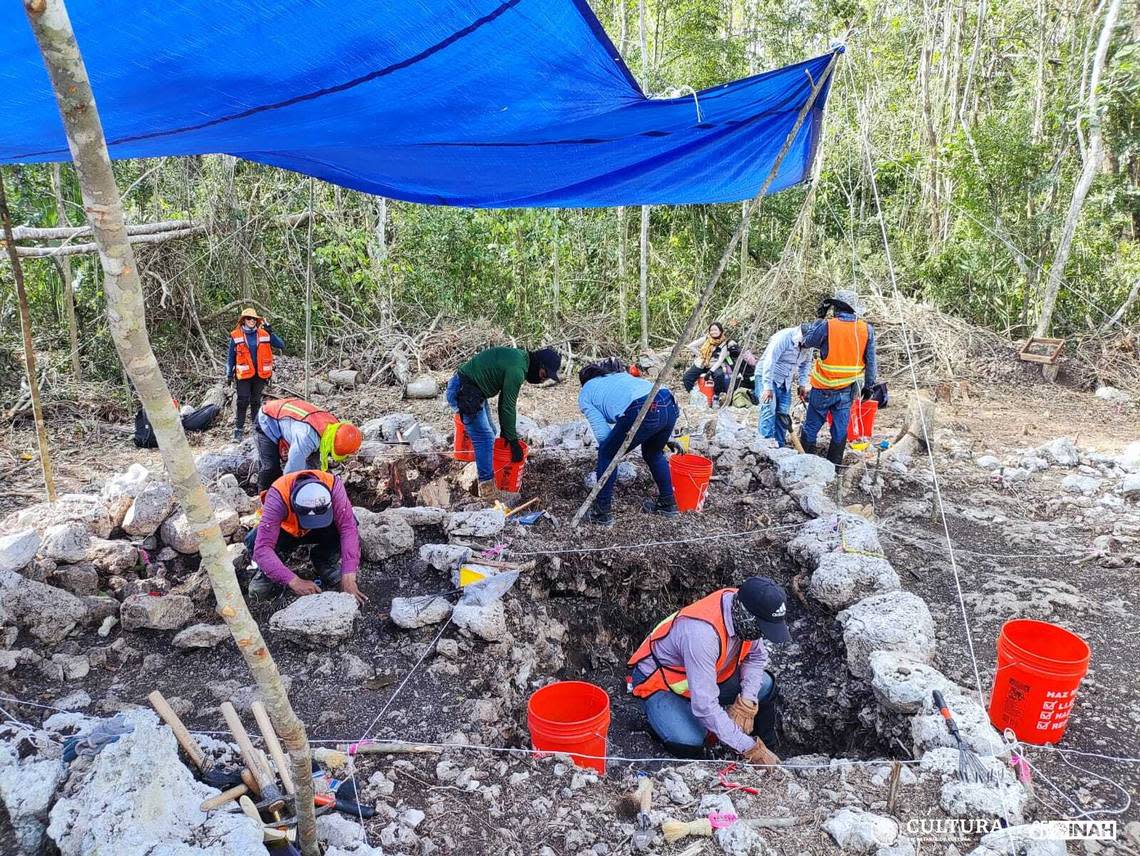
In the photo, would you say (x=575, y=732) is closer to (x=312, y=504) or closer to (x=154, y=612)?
(x=312, y=504)

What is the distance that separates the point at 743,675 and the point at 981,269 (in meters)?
8.81

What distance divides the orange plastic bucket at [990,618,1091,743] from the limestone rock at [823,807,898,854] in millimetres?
947

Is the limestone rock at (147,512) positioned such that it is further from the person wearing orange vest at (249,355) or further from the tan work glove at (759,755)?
the tan work glove at (759,755)

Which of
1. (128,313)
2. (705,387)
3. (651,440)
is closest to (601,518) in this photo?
(651,440)

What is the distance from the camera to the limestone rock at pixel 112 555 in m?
3.79

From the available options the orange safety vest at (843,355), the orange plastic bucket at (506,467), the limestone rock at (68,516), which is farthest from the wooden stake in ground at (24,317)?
the orange safety vest at (843,355)

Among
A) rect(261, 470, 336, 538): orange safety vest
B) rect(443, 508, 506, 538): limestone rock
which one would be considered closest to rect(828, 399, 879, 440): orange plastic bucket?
rect(443, 508, 506, 538): limestone rock

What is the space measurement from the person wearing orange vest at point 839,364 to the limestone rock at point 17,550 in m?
4.78

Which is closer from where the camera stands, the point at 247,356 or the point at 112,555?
the point at 112,555

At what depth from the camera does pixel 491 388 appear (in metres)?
4.73

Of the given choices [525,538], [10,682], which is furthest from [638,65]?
[10,682]

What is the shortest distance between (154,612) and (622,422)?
8.41ft

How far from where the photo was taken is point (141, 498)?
4012 millimetres

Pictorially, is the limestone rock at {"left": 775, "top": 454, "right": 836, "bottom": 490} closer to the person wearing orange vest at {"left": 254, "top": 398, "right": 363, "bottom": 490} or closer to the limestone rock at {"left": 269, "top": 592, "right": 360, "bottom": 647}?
the person wearing orange vest at {"left": 254, "top": 398, "right": 363, "bottom": 490}
